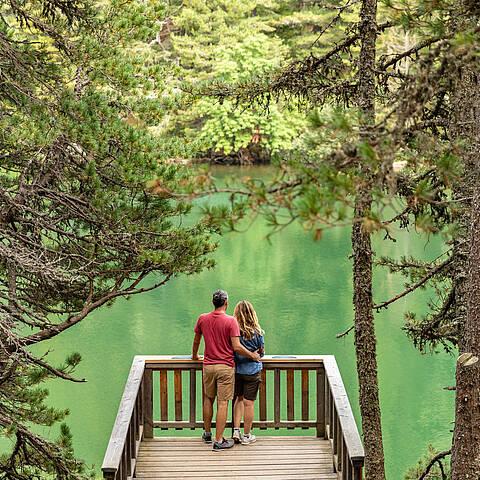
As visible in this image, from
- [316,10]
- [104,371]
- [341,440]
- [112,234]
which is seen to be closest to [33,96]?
[112,234]

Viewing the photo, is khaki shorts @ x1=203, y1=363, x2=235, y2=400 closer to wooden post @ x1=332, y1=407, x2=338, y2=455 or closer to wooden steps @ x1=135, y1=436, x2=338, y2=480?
wooden steps @ x1=135, y1=436, x2=338, y2=480

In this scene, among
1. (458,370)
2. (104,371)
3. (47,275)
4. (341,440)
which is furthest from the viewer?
(104,371)

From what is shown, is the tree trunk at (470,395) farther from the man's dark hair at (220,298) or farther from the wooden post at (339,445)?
the man's dark hair at (220,298)

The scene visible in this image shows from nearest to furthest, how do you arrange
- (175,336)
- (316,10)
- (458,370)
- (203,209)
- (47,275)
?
(203,209), (458,370), (47,275), (175,336), (316,10)

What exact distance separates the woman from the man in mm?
79

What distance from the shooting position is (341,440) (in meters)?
4.56

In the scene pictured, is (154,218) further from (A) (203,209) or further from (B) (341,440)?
(A) (203,209)

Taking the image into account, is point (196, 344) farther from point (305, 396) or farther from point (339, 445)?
point (339, 445)

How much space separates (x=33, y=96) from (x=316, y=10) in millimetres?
26633

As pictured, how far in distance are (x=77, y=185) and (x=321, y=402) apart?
8.67 feet

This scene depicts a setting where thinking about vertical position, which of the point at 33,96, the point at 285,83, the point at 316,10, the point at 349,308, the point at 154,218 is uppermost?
the point at 316,10

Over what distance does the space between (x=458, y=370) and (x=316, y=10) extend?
28.5 meters

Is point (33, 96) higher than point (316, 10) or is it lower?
lower

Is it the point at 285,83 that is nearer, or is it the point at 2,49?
the point at 2,49
